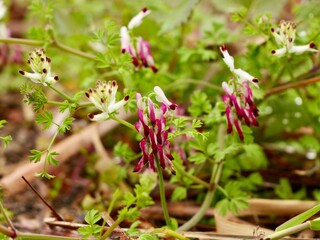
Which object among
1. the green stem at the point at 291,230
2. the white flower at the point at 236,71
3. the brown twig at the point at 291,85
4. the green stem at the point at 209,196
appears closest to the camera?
the green stem at the point at 291,230

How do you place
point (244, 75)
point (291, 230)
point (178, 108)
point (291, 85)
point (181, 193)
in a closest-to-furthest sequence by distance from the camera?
point (291, 230), point (244, 75), point (181, 193), point (291, 85), point (178, 108)

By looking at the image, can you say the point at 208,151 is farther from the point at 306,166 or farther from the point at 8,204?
the point at 8,204

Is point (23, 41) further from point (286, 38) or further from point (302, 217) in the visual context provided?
point (302, 217)

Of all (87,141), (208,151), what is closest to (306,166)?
(208,151)

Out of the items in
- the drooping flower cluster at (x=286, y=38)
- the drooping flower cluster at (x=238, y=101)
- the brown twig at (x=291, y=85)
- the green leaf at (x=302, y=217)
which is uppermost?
the brown twig at (x=291, y=85)

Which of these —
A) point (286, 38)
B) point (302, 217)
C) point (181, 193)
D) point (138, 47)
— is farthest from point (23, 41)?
point (302, 217)

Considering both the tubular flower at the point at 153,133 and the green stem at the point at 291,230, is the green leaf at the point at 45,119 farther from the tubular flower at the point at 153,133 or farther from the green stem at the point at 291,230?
the green stem at the point at 291,230

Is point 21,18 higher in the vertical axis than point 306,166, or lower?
higher

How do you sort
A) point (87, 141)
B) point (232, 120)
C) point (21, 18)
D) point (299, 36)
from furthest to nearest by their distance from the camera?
1. point (21, 18)
2. point (87, 141)
3. point (299, 36)
4. point (232, 120)

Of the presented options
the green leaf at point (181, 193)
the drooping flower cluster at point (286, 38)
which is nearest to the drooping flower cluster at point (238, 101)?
the drooping flower cluster at point (286, 38)
